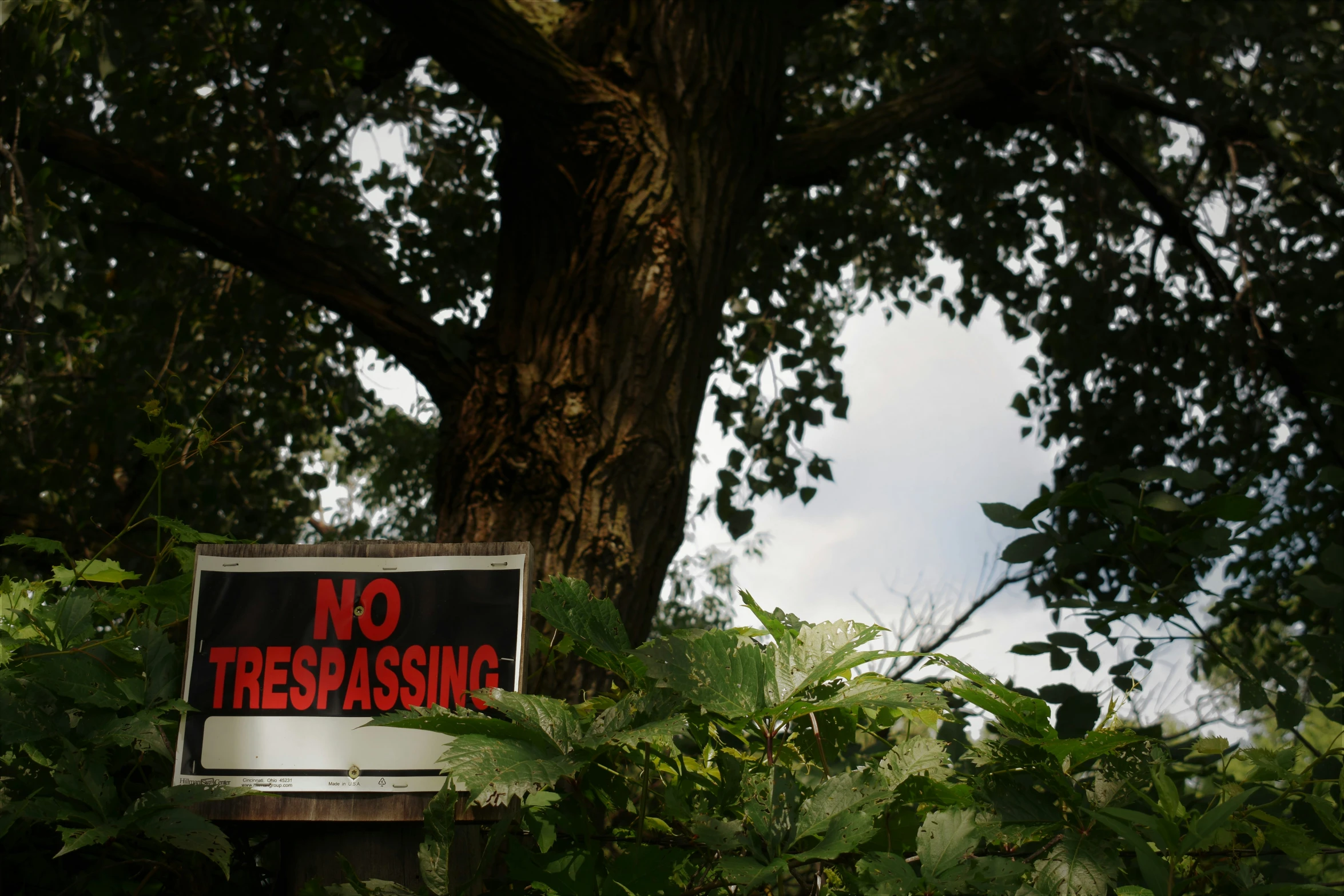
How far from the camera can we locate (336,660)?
1.01 metres

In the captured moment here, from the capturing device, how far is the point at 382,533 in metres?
8.98

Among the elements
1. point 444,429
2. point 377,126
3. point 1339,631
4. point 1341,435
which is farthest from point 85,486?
point 1341,435

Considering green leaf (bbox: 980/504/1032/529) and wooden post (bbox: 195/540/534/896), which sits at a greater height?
green leaf (bbox: 980/504/1032/529)

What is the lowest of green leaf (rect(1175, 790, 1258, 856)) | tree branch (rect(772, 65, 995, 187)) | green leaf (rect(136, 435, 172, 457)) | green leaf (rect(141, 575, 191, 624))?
green leaf (rect(1175, 790, 1258, 856))

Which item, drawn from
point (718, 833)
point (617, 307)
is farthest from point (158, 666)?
point (617, 307)

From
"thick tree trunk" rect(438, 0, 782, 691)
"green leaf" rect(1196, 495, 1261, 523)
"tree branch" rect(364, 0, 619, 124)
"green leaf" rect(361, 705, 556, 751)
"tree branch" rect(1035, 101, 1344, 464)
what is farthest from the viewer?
"tree branch" rect(1035, 101, 1344, 464)

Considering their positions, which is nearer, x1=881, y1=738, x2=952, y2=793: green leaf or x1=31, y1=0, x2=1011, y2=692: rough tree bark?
x1=881, y1=738, x2=952, y2=793: green leaf

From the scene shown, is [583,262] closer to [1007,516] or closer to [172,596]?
[1007,516]

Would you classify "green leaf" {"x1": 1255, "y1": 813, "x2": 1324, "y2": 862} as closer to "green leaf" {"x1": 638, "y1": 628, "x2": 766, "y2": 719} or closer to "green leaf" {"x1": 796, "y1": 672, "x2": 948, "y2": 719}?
"green leaf" {"x1": 796, "y1": 672, "x2": 948, "y2": 719}

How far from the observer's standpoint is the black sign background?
3.26 feet

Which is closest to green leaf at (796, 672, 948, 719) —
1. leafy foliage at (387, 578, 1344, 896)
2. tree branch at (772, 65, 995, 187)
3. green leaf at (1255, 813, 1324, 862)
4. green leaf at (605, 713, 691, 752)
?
leafy foliage at (387, 578, 1344, 896)

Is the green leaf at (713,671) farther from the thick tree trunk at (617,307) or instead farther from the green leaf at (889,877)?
the thick tree trunk at (617,307)

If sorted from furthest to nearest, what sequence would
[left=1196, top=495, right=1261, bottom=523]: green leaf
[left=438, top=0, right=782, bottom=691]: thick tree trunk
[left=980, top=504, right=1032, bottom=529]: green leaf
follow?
[left=438, top=0, right=782, bottom=691]: thick tree trunk
[left=980, top=504, right=1032, bottom=529]: green leaf
[left=1196, top=495, right=1261, bottom=523]: green leaf

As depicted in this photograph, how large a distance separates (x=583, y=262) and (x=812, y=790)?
1609 millimetres
